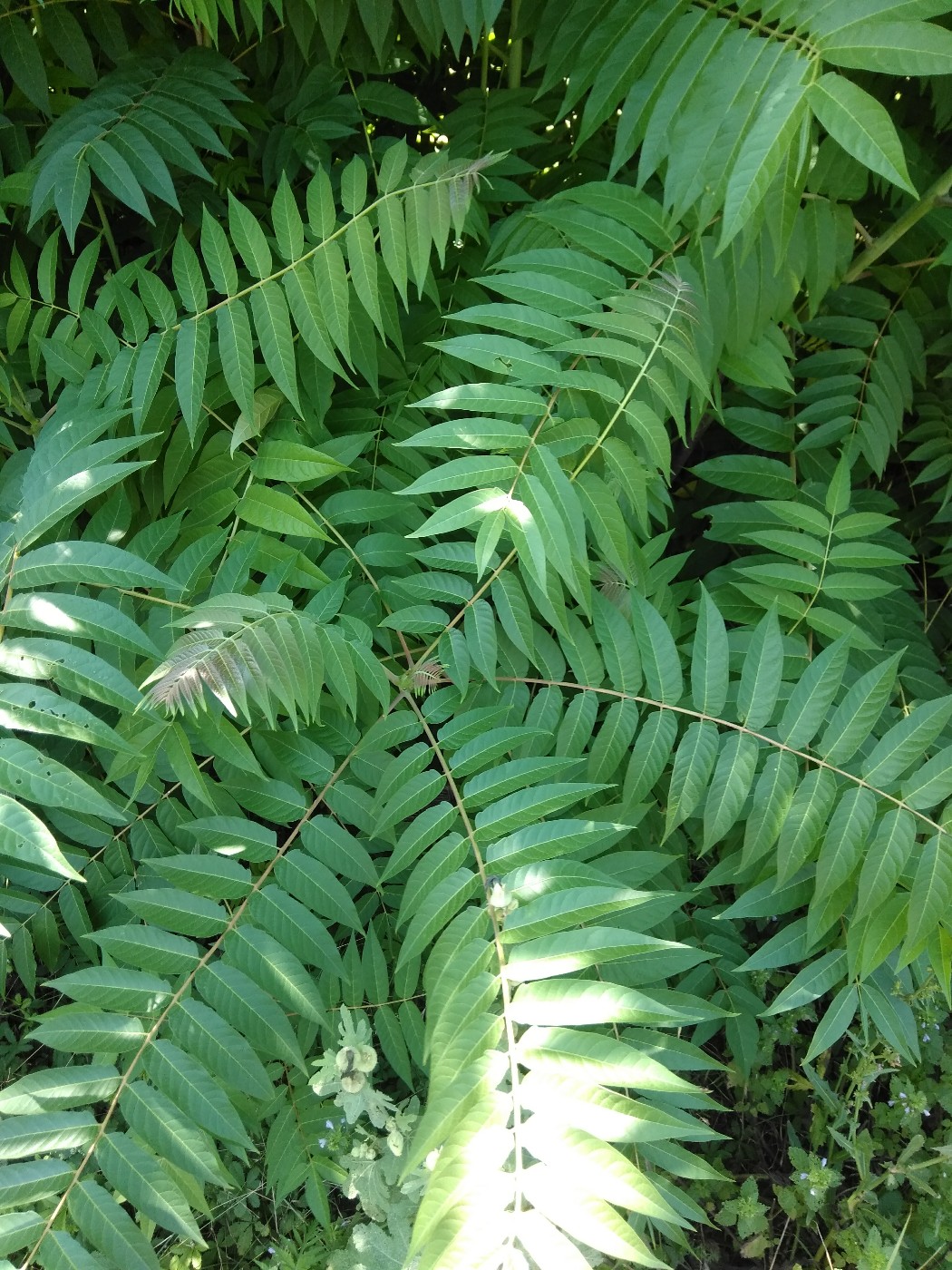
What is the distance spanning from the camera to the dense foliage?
4.23ft

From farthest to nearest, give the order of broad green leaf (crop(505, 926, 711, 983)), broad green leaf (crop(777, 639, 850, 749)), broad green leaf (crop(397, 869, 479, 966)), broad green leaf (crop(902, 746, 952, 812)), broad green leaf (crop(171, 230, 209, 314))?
1. broad green leaf (crop(171, 230, 209, 314))
2. broad green leaf (crop(777, 639, 850, 749))
3. broad green leaf (crop(902, 746, 952, 812))
4. broad green leaf (crop(397, 869, 479, 966))
5. broad green leaf (crop(505, 926, 711, 983))

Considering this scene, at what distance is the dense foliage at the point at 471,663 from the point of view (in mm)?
1289

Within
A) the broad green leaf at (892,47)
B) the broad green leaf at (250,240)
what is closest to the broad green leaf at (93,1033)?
the broad green leaf at (250,240)

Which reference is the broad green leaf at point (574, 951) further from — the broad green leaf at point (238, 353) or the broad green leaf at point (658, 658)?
the broad green leaf at point (238, 353)

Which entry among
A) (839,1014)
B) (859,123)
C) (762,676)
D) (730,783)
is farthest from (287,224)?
(839,1014)

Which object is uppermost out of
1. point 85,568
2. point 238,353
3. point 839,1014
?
point 238,353

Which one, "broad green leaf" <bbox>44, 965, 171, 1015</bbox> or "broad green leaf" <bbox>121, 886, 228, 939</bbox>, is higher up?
"broad green leaf" <bbox>121, 886, 228, 939</bbox>

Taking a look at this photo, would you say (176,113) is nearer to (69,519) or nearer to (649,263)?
(69,519)

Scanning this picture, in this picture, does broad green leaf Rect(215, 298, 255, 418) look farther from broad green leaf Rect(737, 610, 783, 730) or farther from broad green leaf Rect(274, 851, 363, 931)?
broad green leaf Rect(737, 610, 783, 730)

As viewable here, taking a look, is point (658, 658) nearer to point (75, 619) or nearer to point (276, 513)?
point (276, 513)

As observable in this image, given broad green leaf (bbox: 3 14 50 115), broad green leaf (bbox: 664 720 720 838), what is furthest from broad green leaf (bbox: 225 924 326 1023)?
broad green leaf (bbox: 3 14 50 115)

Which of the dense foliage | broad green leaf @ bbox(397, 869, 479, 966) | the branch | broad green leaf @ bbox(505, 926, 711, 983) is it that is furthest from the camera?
the branch

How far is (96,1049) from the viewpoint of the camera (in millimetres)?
1356

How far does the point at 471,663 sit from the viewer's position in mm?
1794
